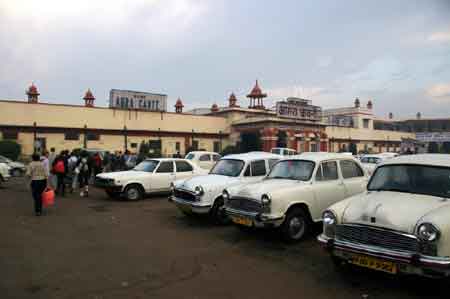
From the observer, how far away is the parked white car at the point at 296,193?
22.0ft

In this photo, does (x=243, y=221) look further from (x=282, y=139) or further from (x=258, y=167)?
(x=282, y=139)

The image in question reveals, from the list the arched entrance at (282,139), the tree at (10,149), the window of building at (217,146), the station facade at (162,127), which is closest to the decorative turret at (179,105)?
the station facade at (162,127)

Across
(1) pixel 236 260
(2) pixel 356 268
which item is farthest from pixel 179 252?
(2) pixel 356 268

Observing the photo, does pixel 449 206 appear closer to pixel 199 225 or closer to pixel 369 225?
pixel 369 225

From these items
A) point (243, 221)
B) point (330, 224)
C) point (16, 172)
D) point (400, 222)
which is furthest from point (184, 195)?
point (16, 172)

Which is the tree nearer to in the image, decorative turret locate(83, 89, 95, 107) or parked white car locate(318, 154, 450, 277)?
decorative turret locate(83, 89, 95, 107)

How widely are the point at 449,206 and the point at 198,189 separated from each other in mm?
5382

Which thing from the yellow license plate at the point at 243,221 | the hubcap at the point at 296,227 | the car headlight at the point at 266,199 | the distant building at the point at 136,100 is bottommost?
the hubcap at the point at 296,227

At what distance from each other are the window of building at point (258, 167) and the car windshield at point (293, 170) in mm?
1390

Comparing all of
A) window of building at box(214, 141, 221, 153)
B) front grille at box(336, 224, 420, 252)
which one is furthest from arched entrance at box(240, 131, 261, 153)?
front grille at box(336, 224, 420, 252)

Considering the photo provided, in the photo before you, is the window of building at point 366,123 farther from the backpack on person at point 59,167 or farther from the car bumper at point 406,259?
the car bumper at point 406,259

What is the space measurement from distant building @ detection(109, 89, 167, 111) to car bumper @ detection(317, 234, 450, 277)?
112ft

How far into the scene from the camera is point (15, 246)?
6.61m

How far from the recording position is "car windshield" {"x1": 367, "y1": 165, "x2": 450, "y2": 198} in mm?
5078
